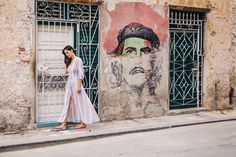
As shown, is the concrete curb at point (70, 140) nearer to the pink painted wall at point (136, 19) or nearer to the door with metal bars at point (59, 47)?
the door with metal bars at point (59, 47)

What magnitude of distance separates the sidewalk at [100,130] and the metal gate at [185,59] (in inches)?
20.8

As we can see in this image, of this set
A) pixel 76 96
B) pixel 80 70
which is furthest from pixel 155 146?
pixel 80 70

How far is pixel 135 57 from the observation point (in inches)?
407

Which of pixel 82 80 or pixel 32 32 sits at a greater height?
pixel 32 32

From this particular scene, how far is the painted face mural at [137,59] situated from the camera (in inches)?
397

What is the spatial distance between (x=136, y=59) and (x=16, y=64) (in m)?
2.99

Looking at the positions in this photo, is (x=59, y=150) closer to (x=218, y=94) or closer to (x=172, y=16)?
(x=172, y=16)

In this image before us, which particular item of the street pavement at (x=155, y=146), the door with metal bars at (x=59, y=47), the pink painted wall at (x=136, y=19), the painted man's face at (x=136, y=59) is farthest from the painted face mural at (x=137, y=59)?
the street pavement at (x=155, y=146)

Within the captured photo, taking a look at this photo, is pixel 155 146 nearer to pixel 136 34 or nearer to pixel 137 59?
pixel 137 59

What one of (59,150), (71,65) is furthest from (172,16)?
(59,150)

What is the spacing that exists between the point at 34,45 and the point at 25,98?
3.62 feet

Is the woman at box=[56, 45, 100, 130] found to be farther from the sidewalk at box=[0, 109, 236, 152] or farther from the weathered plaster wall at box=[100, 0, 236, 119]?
the weathered plaster wall at box=[100, 0, 236, 119]

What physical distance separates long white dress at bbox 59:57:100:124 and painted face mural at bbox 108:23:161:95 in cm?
122

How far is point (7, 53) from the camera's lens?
8.56 meters
